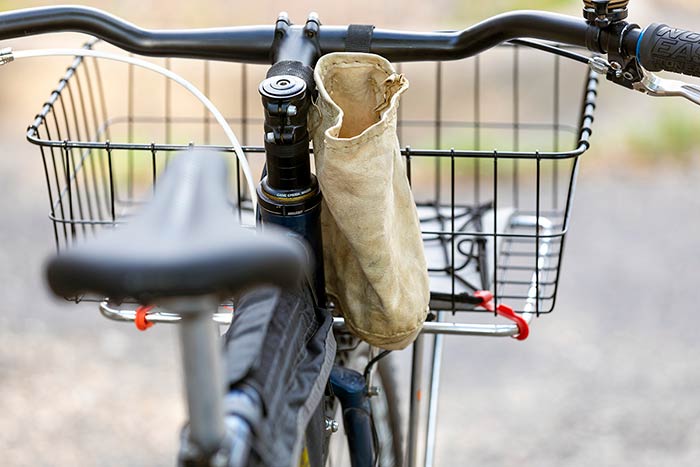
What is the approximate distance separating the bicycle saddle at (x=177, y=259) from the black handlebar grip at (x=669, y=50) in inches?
18.9

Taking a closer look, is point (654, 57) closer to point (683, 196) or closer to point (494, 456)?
point (494, 456)

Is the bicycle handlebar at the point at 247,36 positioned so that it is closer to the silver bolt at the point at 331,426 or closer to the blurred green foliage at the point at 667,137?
the silver bolt at the point at 331,426

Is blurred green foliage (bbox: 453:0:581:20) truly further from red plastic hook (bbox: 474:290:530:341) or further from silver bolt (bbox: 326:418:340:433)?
silver bolt (bbox: 326:418:340:433)

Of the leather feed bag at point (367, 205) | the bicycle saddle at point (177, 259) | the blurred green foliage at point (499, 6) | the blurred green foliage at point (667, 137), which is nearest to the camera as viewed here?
the bicycle saddle at point (177, 259)

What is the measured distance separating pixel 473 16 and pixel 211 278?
11.3ft

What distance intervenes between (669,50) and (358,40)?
30 cm

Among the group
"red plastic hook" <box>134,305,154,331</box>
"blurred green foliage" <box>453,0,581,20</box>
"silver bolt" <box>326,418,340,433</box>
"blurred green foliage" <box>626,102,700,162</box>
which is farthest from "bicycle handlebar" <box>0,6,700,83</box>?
"blurred green foliage" <box>453,0,581,20</box>

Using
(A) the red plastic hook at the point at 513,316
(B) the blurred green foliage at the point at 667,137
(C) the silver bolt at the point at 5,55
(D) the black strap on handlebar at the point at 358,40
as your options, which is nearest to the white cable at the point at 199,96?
(C) the silver bolt at the point at 5,55

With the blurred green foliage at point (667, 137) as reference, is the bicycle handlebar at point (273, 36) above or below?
above

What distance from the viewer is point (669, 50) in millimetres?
879

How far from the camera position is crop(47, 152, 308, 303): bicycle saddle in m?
0.50

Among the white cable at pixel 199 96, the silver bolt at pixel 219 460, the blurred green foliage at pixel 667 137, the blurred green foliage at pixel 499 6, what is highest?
the white cable at pixel 199 96

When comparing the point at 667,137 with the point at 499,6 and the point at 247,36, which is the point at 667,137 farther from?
the point at 247,36

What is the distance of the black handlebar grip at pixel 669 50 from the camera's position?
87 centimetres
